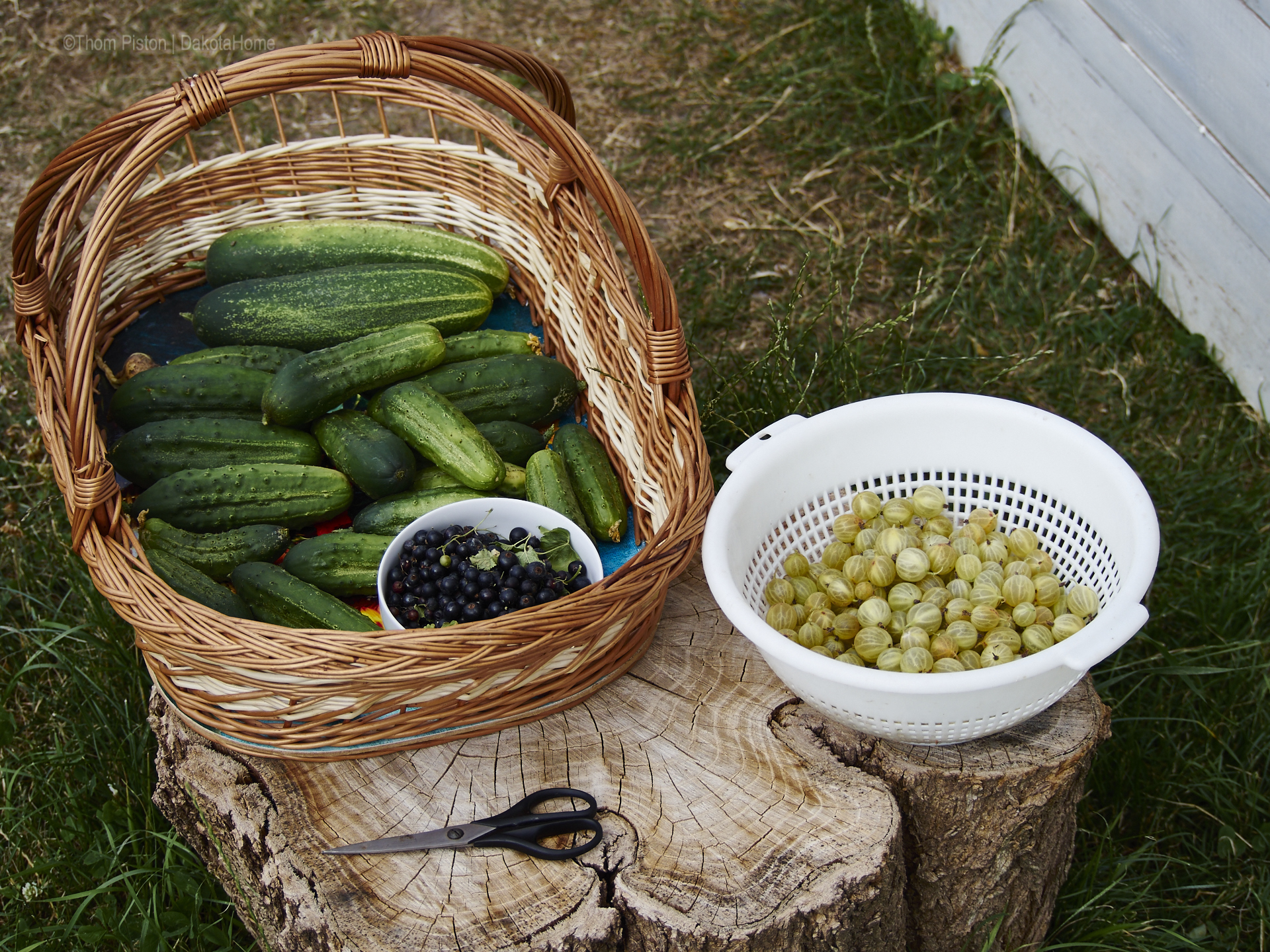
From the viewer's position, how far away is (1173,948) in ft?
6.25

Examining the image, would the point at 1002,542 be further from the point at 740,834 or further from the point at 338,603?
the point at 338,603

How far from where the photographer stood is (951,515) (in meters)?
1.89

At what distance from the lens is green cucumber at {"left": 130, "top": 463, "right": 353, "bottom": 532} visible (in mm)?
1969

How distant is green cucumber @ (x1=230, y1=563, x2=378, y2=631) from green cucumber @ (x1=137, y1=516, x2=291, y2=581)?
0.08m

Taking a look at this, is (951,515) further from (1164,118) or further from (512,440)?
(1164,118)

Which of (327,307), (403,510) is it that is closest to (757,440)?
(403,510)

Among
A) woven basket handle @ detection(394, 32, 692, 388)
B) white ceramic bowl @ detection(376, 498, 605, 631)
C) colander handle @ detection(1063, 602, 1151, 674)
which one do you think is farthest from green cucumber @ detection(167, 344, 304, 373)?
colander handle @ detection(1063, 602, 1151, 674)

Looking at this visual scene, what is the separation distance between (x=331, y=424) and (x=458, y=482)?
295 mm

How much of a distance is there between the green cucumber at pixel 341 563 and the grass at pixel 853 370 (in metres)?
0.57

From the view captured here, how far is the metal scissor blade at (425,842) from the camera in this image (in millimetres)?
1487

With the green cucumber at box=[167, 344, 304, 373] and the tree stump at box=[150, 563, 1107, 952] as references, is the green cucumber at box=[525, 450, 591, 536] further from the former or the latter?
the green cucumber at box=[167, 344, 304, 373]

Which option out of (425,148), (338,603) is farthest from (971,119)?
(338,603)

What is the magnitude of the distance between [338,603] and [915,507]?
986 mm

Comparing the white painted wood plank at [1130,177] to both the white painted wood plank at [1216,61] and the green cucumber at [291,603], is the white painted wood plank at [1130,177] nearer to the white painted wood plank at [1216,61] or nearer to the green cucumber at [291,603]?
the white painted wood plank at [1216,61]
